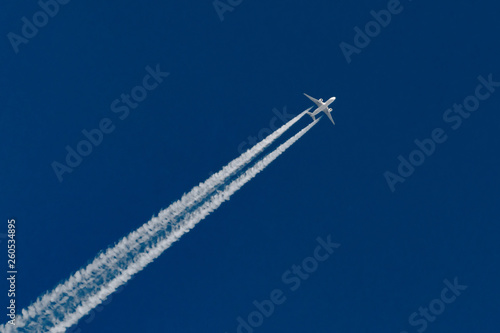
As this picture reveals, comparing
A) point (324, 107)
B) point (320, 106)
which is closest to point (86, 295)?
point (320, 106)

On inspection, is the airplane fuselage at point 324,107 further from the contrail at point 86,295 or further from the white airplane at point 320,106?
the contrail at point 86,295

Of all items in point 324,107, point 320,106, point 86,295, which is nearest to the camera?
point 86,295

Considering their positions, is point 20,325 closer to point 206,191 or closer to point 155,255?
point 155,255

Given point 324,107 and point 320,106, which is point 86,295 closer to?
point 320,106

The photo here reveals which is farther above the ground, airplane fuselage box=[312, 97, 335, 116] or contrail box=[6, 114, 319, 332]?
airplane fuselage box=[312, 97, 335, 116]

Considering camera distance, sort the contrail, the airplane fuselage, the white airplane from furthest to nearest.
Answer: the airplane fuselage → the white airplane → the contrail

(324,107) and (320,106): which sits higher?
(320,106)

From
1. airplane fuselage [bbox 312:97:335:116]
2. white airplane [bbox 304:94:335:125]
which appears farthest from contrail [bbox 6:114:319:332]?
airplane fuselage [bbox 312:97:335:116]

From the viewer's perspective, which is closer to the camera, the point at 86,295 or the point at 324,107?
the point at 86,295

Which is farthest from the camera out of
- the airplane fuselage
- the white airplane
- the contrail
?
the airplane fuselage

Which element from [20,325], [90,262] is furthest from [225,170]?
[20,325]

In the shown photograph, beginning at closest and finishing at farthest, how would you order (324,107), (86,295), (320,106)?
(86,295), (320,106), (324,107)

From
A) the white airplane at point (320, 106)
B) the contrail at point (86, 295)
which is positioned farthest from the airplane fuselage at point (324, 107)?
the contrail at point (86, 295)

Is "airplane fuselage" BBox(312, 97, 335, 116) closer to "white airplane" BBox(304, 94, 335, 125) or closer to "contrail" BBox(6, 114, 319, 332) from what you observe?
"white airplane" BBox(304, 94, 335, 125)
